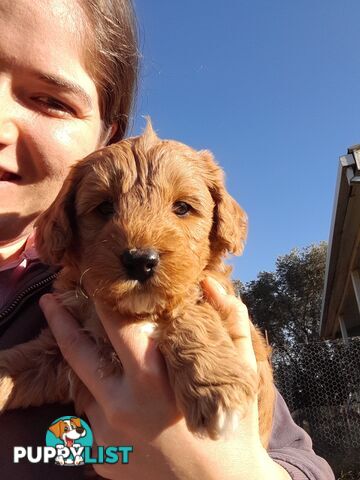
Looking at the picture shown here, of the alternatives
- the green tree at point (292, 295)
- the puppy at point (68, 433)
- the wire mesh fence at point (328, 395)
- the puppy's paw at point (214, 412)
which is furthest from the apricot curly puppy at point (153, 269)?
the green tree at point (292, 295)

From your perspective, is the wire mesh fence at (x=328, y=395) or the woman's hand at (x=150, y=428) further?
the wire mesh fence at (x=328, y=395)

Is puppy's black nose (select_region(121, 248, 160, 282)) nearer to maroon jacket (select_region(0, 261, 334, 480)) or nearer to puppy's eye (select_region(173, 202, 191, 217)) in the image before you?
puppy's eye (select_region(173, 202, 191, 217))

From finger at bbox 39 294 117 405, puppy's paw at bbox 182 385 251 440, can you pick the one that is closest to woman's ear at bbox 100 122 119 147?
finger at bbox 39 294 117 405

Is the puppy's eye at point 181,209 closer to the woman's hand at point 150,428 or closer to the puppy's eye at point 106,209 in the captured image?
the puppy's eye at point 106,209

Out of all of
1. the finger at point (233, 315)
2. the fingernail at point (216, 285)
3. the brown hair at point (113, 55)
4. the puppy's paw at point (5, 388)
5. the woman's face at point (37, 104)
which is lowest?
the puppy's paw at point (5, 388)

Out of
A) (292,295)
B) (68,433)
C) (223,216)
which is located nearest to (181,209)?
(223,216)

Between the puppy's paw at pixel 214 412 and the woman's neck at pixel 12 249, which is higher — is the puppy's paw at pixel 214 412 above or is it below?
below

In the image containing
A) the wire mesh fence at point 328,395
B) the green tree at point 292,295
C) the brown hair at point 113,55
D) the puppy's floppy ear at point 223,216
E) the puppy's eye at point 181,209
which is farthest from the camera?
the green tree at point 292,295
